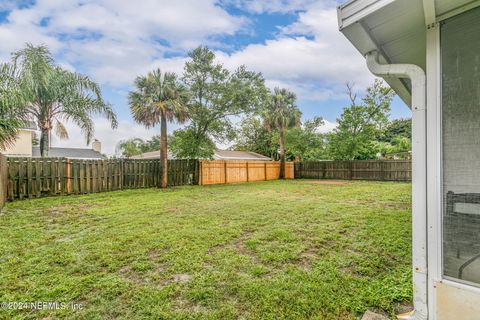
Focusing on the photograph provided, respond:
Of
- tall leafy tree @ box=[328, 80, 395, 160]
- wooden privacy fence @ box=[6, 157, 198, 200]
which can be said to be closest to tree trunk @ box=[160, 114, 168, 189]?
wooden privacy fence @ box=[6, 157, 198, 200]

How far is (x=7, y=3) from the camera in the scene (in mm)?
6566

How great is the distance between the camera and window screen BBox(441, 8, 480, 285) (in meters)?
1.42

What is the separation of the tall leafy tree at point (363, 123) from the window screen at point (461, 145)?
17.4 m

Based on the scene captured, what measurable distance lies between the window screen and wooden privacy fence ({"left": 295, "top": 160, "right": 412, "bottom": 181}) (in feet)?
50.8

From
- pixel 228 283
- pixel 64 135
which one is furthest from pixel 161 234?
pixel 64 135

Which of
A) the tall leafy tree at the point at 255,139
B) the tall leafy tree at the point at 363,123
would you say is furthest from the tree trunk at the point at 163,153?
the tall leafy tree at the point at 255,139

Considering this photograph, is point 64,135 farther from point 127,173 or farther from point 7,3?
point 7,3

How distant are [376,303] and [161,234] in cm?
307

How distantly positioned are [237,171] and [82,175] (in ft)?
27.6

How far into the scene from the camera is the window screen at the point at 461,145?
1418 millimetres

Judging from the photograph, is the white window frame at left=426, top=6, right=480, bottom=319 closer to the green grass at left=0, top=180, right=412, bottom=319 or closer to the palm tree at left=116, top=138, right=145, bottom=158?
the green grass at left=0, top=180, right=412, bottom=319

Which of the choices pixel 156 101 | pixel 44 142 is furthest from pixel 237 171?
pixel 44 142

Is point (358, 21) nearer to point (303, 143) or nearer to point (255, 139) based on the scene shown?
point (303, 143)

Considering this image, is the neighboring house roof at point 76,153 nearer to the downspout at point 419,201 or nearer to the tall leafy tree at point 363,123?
the tall leafy tree at point 363,123
